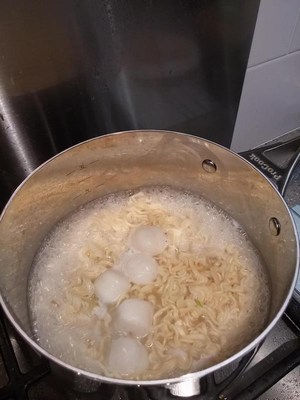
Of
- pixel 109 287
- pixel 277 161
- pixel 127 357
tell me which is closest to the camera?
pixel 127 357

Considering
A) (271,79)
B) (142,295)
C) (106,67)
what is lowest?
(142,295)

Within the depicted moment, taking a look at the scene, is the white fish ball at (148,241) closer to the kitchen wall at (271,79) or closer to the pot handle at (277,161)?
the pot handle at (277,161)

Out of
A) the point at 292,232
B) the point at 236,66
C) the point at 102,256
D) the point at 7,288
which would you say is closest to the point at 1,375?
the point at 7,288

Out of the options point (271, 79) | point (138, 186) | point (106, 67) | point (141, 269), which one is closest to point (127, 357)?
point (141, 269)

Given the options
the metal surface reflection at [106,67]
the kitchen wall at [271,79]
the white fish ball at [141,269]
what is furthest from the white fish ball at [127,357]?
the kitchen wall at [271,79]

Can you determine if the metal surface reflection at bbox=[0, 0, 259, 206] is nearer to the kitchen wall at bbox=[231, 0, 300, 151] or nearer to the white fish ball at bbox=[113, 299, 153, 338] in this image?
the kitchen wall at bbox=[231, 0, 300, 151]

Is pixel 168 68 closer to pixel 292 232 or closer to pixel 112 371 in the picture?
pixel 292 232

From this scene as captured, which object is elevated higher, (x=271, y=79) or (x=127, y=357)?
(x=271, y=79)

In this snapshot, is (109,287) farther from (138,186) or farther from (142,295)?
(138,186)
